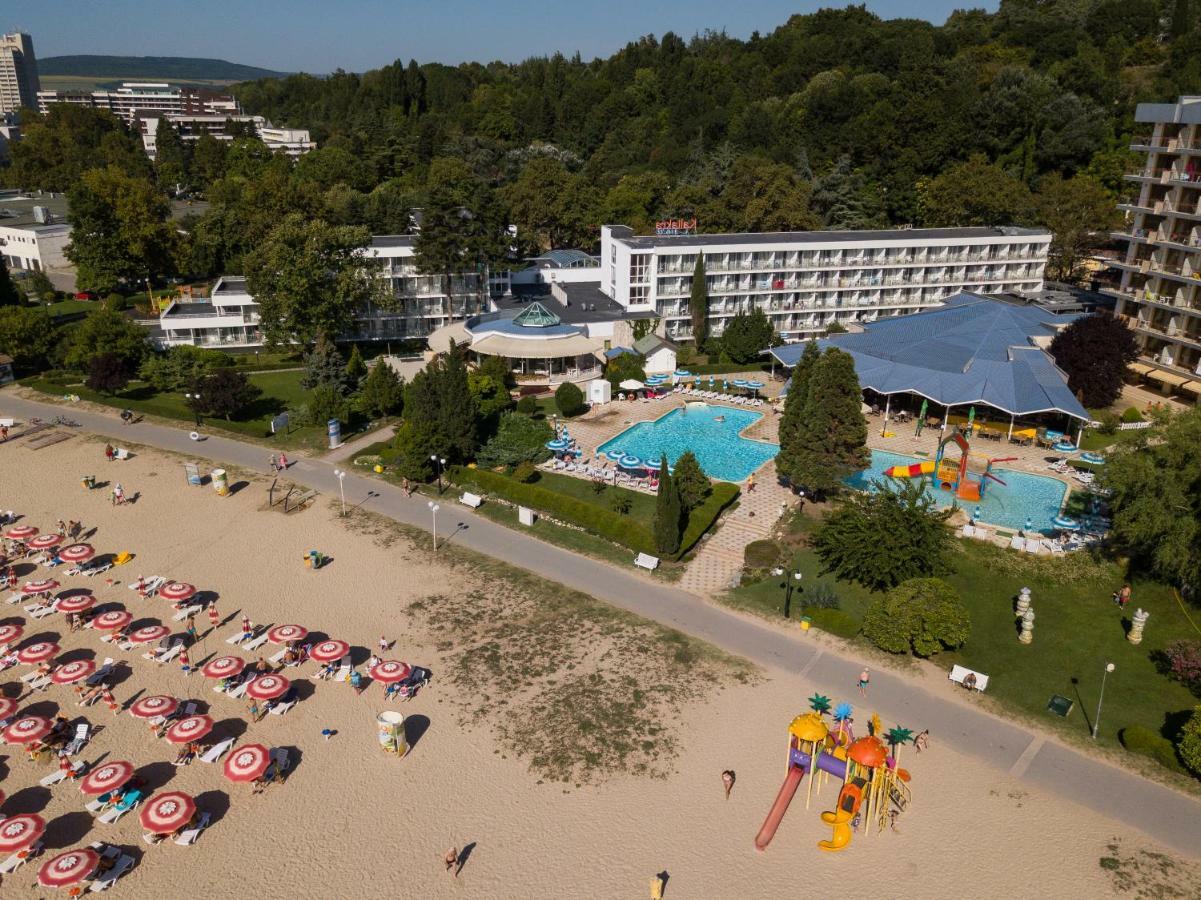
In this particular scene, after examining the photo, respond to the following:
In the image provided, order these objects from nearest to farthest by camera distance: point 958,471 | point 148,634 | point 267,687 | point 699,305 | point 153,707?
point 153,707
point 267,687
point 148,634
point 958,471
point 699,305

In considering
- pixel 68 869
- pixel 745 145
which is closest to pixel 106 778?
pixel 68 869

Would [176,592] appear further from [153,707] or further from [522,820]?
[522,820]

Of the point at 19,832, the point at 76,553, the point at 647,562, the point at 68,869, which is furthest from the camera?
the point at 647,562

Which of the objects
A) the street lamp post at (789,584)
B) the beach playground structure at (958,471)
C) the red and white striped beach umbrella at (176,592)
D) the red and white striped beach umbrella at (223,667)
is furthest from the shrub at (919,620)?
the red and white striped beach umbrella at (176,592)

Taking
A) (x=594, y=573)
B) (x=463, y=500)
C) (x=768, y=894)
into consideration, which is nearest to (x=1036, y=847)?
(x=768, y=894)

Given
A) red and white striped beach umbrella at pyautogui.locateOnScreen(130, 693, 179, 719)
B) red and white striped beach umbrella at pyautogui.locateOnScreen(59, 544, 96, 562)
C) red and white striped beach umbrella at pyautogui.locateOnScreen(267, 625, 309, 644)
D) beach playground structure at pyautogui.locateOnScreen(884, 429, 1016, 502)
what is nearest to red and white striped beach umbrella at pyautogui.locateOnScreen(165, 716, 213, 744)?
red and white striped beach umbrella at pyautogui.locateOnScreen(130, 693, 179, 719)

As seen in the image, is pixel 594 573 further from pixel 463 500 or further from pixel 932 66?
pixel 932 66

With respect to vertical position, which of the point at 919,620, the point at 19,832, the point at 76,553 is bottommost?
the point at 19,832

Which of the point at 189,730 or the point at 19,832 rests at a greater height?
the point at 189,730
